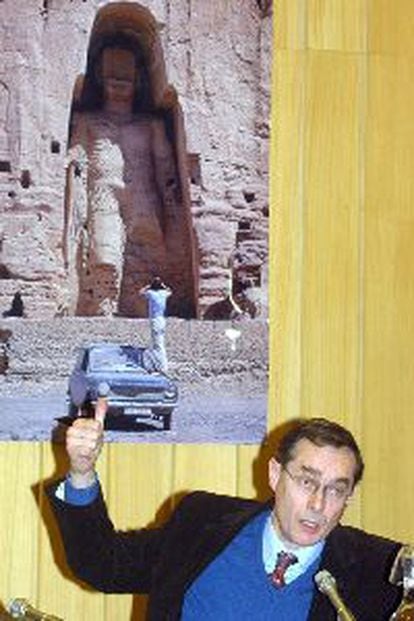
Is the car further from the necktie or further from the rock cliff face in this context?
the necktie

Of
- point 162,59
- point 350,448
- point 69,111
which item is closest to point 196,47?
point 162,59

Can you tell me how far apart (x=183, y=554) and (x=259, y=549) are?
148 millimetres

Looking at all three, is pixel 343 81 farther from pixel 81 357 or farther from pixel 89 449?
pixel 89 449

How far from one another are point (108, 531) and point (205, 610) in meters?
0.23

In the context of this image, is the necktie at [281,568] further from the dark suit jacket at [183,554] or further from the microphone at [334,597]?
the microphone at [334,597]

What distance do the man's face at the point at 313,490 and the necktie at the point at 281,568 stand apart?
1.2 inches

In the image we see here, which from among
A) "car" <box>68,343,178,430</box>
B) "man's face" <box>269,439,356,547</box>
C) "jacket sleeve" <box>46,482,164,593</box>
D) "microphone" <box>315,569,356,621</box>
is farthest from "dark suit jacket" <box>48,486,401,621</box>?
"microphone" <box>315,569,356,621</box>

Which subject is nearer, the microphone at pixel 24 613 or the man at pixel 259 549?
the microphone at pixel 24 613

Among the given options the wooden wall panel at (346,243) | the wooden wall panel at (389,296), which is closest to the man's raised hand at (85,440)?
the wooden wall panel at (346,243)

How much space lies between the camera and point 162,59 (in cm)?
257

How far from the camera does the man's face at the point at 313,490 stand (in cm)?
184

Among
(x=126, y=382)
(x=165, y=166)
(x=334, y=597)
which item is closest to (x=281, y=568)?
(x=334, y=597)

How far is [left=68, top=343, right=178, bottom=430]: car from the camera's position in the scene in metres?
2.47

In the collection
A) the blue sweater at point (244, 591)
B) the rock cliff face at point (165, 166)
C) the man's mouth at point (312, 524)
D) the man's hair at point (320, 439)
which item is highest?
the rock cliff face at point (165, 166)
